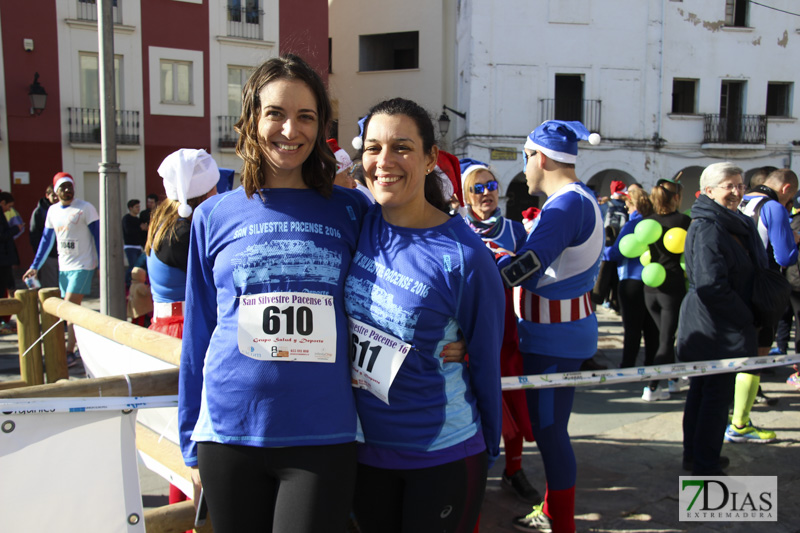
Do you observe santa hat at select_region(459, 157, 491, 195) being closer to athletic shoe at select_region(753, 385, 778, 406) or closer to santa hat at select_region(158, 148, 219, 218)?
santa hat at select_region(158, 148, 219, 218)

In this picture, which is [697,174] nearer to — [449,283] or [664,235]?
[664,235]

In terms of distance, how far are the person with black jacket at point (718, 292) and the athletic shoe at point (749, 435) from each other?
883mm

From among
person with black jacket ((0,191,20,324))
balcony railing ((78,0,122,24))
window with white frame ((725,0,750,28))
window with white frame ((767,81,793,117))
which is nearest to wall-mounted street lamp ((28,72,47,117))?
balcony railing ((78,0,122,24))

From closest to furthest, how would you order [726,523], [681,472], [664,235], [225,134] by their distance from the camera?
[726,523] → [681,472] → [664,235] → [225,134]

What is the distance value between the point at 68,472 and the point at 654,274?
5144 mm

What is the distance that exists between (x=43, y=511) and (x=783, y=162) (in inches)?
1061

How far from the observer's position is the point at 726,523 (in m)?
3.63

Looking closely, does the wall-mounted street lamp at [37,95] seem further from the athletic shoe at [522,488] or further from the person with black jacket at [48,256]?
the athletic shoe at [522,488]

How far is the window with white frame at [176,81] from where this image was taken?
66.6ft

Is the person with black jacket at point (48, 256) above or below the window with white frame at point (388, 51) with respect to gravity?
below

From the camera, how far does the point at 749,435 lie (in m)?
4.89

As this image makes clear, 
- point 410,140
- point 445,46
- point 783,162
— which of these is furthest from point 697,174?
point 410,140

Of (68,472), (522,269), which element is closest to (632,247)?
(522,269)

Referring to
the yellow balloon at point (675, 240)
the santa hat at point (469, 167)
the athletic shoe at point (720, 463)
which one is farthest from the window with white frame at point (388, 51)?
the athletic shoe at point (720, 463)
